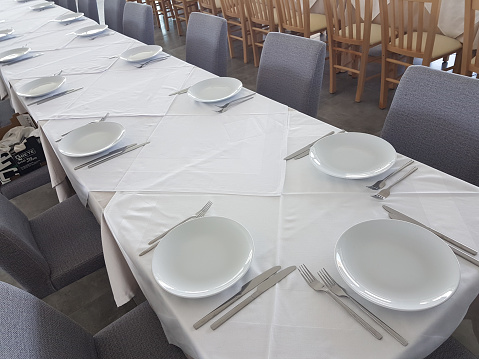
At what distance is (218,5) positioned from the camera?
4348 mm

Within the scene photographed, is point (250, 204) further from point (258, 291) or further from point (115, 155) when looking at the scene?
→ point (115, 155)

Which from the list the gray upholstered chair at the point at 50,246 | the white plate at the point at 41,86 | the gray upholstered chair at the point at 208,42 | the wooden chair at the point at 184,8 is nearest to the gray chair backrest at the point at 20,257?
the gray upholstered chair at the point at 50,246

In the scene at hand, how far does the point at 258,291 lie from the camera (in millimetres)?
805

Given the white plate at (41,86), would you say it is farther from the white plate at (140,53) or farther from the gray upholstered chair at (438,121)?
the gray upholstered chair at (438,121)

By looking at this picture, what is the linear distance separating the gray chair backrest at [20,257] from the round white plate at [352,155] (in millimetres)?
919

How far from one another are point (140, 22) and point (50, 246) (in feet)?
7.11

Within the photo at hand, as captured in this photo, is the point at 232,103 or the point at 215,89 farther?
the point at 215,89

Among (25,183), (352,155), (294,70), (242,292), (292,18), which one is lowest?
(25,183)

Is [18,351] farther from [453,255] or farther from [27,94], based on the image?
[27,94]

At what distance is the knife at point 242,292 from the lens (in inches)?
29.8

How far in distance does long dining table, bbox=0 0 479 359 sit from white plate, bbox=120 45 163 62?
0.33 metres

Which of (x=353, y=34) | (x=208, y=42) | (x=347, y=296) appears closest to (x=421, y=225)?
(x=347, y=296)

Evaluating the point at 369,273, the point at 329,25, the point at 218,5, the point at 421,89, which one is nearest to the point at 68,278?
the point at 369,273

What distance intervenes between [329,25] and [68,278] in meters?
2.53
